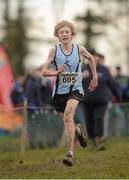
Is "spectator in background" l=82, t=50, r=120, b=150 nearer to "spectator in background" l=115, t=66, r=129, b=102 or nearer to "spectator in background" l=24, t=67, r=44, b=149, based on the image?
"spectator in background" l=24, t=67, r=44, b=149

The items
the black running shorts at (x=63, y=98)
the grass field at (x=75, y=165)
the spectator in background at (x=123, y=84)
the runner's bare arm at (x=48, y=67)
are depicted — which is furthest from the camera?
the spectator in background at (x=123, y=84)

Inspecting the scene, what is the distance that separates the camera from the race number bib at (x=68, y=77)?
35.4 ft

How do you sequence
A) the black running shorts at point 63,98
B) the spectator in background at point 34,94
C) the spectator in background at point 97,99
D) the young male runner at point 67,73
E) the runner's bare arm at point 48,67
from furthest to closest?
the spectator in background at point 34,94 < the spectator in background at point 97,99 < the black running shorts at point 63,98 < the young male runner at point 67,73 < the runner's bare arm at point 48,67

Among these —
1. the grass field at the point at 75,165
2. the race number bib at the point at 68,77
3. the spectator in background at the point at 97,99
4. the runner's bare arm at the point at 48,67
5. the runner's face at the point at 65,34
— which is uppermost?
the runner's face at the point at 65,34

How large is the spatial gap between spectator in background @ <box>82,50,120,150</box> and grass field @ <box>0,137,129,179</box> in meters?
0.67

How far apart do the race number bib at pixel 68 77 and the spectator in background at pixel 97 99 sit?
453 cm

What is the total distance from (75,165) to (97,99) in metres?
4.28

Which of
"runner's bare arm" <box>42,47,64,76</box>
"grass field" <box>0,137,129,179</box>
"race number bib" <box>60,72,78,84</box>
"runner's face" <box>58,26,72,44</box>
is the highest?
"runner's face" <box>58,26,72,44</box>

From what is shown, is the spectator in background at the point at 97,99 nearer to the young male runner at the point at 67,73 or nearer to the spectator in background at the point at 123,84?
the spectator in background at the point at 123,84

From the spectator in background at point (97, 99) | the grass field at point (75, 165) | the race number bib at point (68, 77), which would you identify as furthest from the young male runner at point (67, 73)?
the spectator in background at point (97, 99)

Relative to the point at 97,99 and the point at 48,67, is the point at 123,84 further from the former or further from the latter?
the point at 48,67

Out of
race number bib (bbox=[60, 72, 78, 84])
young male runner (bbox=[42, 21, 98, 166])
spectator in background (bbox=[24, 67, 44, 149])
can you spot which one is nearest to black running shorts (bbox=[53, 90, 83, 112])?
young male runner (bbox=[42, 21, 98, 166])

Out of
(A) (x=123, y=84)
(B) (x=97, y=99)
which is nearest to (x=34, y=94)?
(B) (x=97, y=99)

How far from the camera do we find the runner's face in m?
10.8
